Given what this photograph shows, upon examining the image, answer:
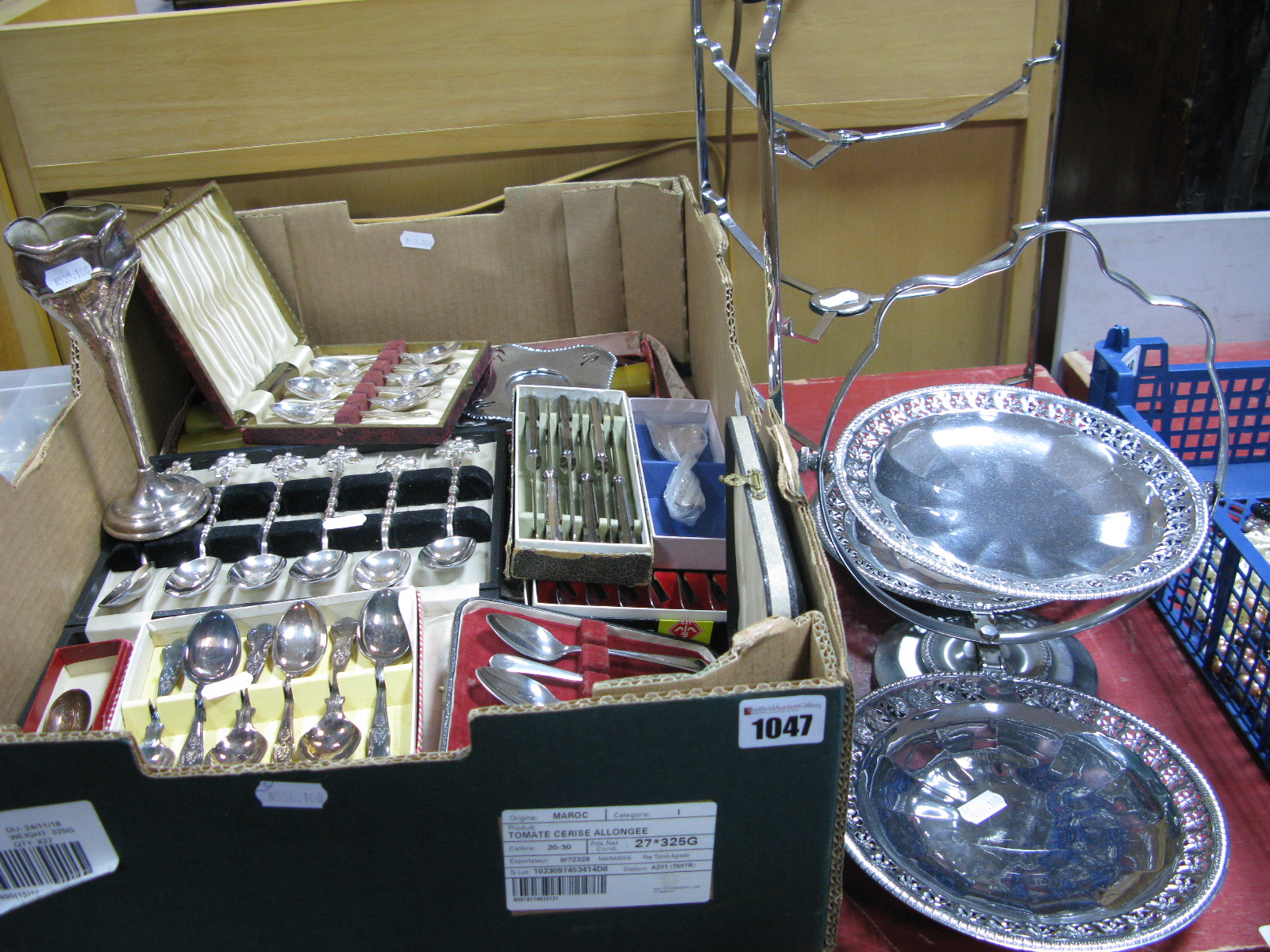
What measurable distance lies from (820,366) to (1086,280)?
56 cm

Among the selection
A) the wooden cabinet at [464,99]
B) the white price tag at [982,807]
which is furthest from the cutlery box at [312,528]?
the wooden cabinet at [464,99]

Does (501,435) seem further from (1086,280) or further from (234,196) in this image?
(1086,280)

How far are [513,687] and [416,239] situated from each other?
0.82 meters

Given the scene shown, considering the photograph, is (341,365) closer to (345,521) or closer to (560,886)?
(345,521)

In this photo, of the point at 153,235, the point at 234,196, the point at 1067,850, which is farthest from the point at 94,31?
the point at 1067,850

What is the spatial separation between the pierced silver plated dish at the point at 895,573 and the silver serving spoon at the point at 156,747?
0.57 meters

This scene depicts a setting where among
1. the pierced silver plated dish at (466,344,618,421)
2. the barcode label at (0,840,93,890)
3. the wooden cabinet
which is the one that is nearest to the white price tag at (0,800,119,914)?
the barcode label at (0,840,93,890)

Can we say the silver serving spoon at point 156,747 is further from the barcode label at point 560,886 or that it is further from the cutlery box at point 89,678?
the barcode label at point 560,886

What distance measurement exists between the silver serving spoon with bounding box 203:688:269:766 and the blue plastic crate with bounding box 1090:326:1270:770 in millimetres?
788

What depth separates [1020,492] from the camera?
765 millimetres

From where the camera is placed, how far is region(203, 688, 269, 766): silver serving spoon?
729 mm

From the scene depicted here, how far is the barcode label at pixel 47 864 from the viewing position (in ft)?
1.71

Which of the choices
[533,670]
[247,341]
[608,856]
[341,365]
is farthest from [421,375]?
[608,856]

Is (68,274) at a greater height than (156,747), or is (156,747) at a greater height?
(68,274)
